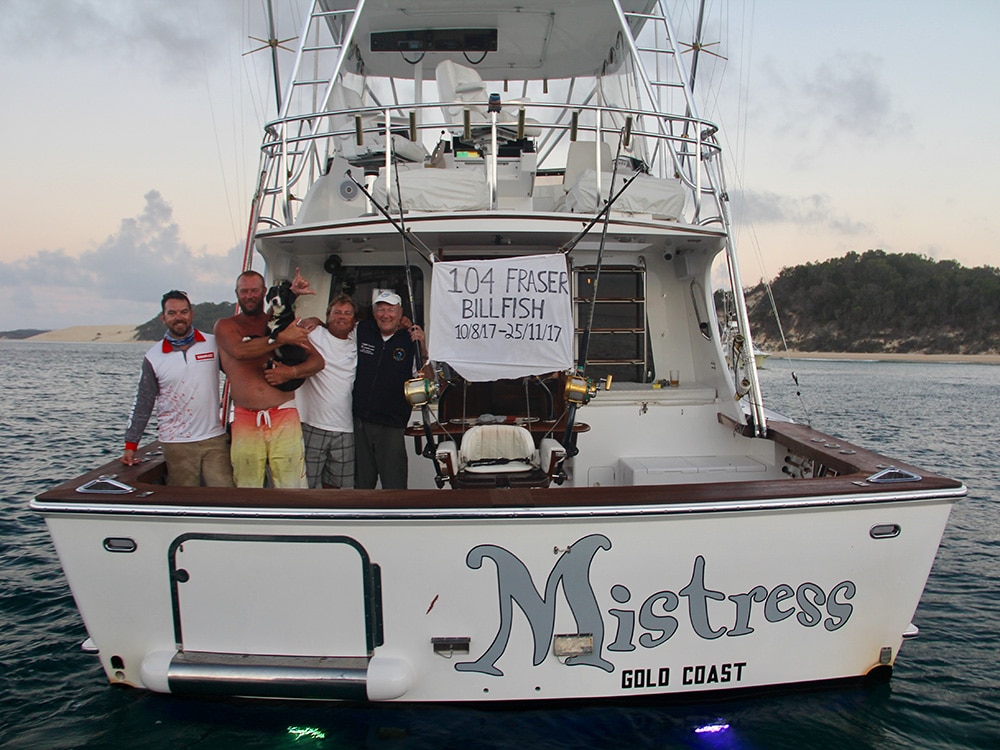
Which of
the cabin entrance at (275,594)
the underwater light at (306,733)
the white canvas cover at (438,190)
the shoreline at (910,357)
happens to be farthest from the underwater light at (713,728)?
the shoreline at (910,357)

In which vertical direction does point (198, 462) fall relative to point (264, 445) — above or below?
below

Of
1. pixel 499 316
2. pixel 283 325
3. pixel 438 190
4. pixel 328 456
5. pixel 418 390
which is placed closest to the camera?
pixel 283 325

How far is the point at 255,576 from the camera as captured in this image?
3.31 metres

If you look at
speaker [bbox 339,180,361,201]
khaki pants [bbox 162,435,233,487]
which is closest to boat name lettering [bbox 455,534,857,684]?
khaki pants [bbox 162,435,233,487]

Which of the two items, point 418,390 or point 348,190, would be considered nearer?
point 418,390

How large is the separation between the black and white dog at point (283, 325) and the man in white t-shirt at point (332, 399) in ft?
0.91

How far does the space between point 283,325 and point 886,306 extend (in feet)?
229

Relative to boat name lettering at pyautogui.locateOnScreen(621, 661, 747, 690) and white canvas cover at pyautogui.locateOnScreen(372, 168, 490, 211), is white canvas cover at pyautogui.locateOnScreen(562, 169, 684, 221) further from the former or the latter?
boat name lettering at pyautogui.locateOnScreen(621, 661, 747, 690)

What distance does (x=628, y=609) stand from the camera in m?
3.37

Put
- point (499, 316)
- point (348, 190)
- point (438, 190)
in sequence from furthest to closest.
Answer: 1. point (348, 190)
2. point (438, 190)
3. point (499, 316)

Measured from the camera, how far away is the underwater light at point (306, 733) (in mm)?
3496

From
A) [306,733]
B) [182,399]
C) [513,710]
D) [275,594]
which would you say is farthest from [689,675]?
[182,399]

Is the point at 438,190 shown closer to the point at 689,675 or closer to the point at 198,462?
the point at 198,462

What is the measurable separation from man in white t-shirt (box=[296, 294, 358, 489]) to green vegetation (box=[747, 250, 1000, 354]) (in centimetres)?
6205
